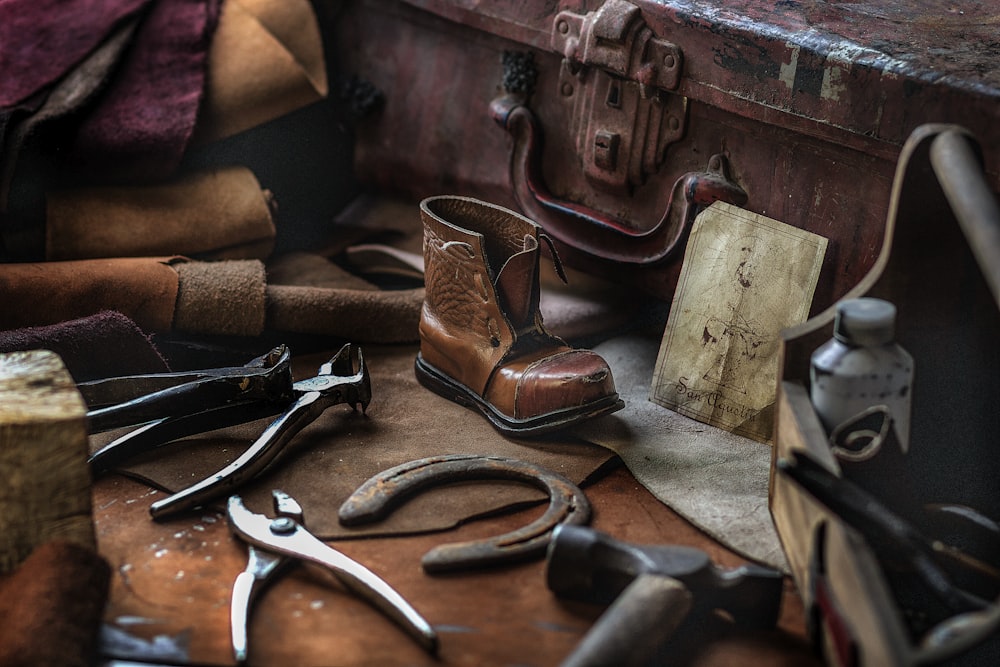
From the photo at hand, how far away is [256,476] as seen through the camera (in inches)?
66.4

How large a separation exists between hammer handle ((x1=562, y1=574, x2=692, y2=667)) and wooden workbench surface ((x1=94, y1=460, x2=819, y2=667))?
4.1 inches

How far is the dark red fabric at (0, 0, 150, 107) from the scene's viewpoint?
2.26 m

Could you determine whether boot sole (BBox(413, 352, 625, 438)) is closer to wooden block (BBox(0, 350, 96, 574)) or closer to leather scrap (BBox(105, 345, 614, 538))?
leather scrap (BBox(105, 345, 614, 538))

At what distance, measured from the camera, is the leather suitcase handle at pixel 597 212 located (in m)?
1.98

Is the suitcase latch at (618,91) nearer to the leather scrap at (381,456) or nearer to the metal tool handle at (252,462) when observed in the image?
the leather scrap at (381,456)

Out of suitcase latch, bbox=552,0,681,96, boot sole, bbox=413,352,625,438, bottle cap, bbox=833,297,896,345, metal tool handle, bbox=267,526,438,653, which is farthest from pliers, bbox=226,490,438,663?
suitcase latch, bbox=552,0,681,96

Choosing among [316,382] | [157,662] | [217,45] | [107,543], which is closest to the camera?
[157,662]

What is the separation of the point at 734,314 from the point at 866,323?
588mm

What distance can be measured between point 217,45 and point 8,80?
1.51ft

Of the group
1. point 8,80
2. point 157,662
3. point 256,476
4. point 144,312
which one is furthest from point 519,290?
point 8,80

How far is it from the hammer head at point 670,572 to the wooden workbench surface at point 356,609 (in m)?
0.03

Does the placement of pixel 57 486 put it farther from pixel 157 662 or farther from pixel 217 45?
pixel 217 45

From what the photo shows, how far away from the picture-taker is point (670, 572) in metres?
1.29

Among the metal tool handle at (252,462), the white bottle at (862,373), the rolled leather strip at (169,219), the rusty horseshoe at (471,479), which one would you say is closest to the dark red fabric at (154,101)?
the rolled leather strip at (169,219)
